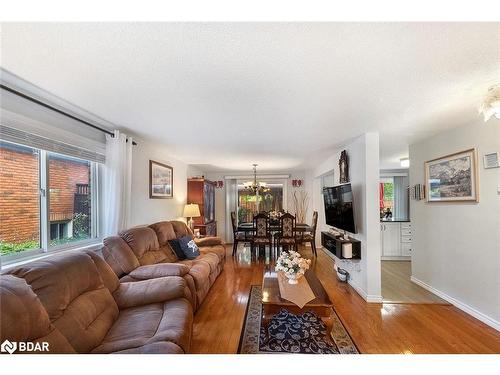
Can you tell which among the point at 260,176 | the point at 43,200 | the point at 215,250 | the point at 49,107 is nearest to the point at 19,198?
the point at 43,200

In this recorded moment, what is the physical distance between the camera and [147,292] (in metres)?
2.01

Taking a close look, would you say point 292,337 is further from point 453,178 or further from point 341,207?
point 453,178

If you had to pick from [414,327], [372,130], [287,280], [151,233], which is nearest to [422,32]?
[372,130]

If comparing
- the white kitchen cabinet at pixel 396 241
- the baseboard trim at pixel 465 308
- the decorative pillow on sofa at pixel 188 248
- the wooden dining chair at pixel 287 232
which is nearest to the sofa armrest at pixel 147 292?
the decorative pillow on sofa at pixel 188 248

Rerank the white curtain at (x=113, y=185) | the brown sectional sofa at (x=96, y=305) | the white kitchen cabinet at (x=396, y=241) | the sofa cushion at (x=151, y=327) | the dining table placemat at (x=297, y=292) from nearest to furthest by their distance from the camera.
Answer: the brown sectional sofa at (x=96, y=305) → the sofa cushion at (x=151, y=327) → the dining table placemat at (x=297, y=292) → the white curtain at (x=113, y=185) → the white kitchen cabinet at (x=396, y=241)

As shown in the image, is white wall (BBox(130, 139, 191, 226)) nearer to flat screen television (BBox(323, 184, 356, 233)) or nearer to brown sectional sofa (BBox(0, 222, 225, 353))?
brown sectional sofa (BBox(0, 222, 225, 353))

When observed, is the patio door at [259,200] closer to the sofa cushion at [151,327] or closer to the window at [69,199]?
the window at [69,199]

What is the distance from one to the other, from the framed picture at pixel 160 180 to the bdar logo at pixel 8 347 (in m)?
2.96

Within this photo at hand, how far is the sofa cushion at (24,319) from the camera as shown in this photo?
1021mm

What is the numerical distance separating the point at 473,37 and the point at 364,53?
21.4 inches

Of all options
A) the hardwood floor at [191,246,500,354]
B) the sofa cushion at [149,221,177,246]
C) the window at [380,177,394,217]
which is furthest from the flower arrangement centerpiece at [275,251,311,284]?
the window at [380,177,394,217]
